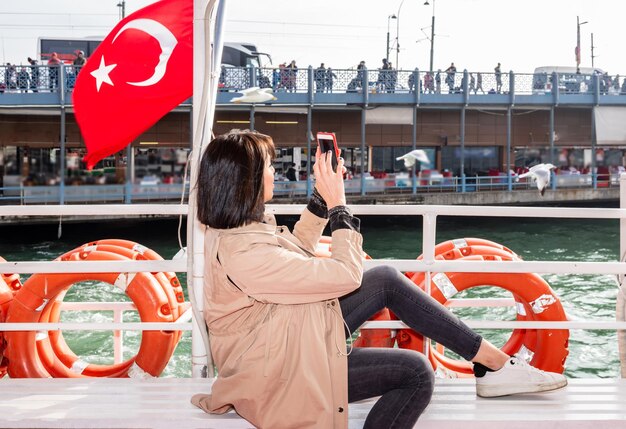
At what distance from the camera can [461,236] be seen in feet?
53.6

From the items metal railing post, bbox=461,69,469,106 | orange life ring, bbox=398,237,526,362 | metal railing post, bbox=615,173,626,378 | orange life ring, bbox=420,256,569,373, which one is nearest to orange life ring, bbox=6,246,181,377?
orange life ring, bbox=398,237,526,362

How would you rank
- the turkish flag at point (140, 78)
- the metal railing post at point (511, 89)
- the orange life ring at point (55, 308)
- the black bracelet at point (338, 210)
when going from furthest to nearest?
the metal railing post at point (511, 89), the orange life ring at point (55, 308), the turkish flag at point (140, 78), the black bracelet at point (338, 210)

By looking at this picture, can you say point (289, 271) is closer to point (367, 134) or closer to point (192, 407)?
point (192, 407)

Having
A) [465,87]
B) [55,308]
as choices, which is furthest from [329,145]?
[465,87]

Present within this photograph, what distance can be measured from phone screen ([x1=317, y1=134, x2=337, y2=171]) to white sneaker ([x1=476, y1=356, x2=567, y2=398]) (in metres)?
0.83

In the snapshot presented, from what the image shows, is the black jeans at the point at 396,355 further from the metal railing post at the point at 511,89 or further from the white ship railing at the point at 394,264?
the metal railing post at the point at 511,89

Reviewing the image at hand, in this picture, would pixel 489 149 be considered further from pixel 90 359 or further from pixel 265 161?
pixel 265 161

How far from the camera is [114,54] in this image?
270 centimetres

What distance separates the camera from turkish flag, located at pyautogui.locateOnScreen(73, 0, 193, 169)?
2654 mm

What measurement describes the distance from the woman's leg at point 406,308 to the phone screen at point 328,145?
352mm

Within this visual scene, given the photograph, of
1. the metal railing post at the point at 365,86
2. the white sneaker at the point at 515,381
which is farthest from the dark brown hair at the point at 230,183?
the metal railing post at the point at 365,86

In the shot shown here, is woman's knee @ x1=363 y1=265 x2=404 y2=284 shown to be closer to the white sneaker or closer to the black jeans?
the black jeans

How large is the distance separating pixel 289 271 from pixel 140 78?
1389 millimetres

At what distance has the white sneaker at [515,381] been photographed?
211cm
